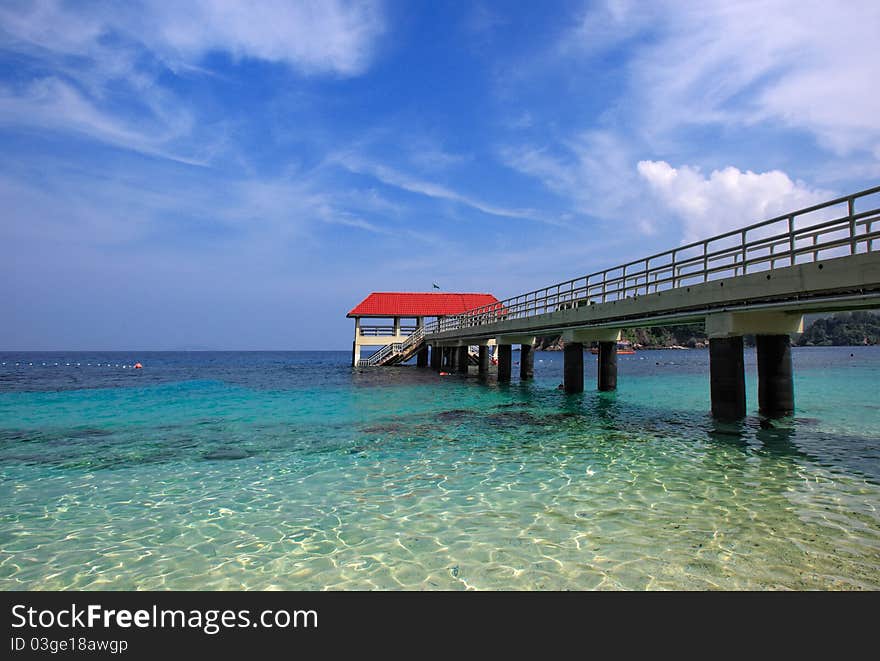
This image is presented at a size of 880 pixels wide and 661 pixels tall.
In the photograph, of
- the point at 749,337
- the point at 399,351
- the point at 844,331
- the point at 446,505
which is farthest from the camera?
the point at 844,331

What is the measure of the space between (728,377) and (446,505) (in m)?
10.4

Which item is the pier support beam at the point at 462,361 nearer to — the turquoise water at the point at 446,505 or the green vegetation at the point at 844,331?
the turquoise water at the point at 446,505

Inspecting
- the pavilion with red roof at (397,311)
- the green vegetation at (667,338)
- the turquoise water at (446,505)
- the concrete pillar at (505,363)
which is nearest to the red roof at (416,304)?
the pavilion with red roof at (397,311)

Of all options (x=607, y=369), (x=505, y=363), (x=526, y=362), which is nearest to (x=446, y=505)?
(x=607, y=369)

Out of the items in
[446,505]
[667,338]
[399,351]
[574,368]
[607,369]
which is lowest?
[446,505]

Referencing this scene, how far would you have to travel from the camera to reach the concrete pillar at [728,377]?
540 inches

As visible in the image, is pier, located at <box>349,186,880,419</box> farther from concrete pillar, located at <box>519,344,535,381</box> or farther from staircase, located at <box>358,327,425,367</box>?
staircase, located at <box>358,327,425,367</box>

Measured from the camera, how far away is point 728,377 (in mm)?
13922

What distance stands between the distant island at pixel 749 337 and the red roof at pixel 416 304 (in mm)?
104311

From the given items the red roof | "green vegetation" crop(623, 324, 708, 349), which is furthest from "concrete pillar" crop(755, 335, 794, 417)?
"green vegetation" crop(623, 324, 708, 349)

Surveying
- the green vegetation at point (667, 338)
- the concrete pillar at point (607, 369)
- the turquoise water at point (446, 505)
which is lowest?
the turquoise water at point (446, 505)

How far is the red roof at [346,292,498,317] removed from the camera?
4809 cm

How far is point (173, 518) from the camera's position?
6.77 m

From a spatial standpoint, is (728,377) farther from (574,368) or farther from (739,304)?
(574,368)
